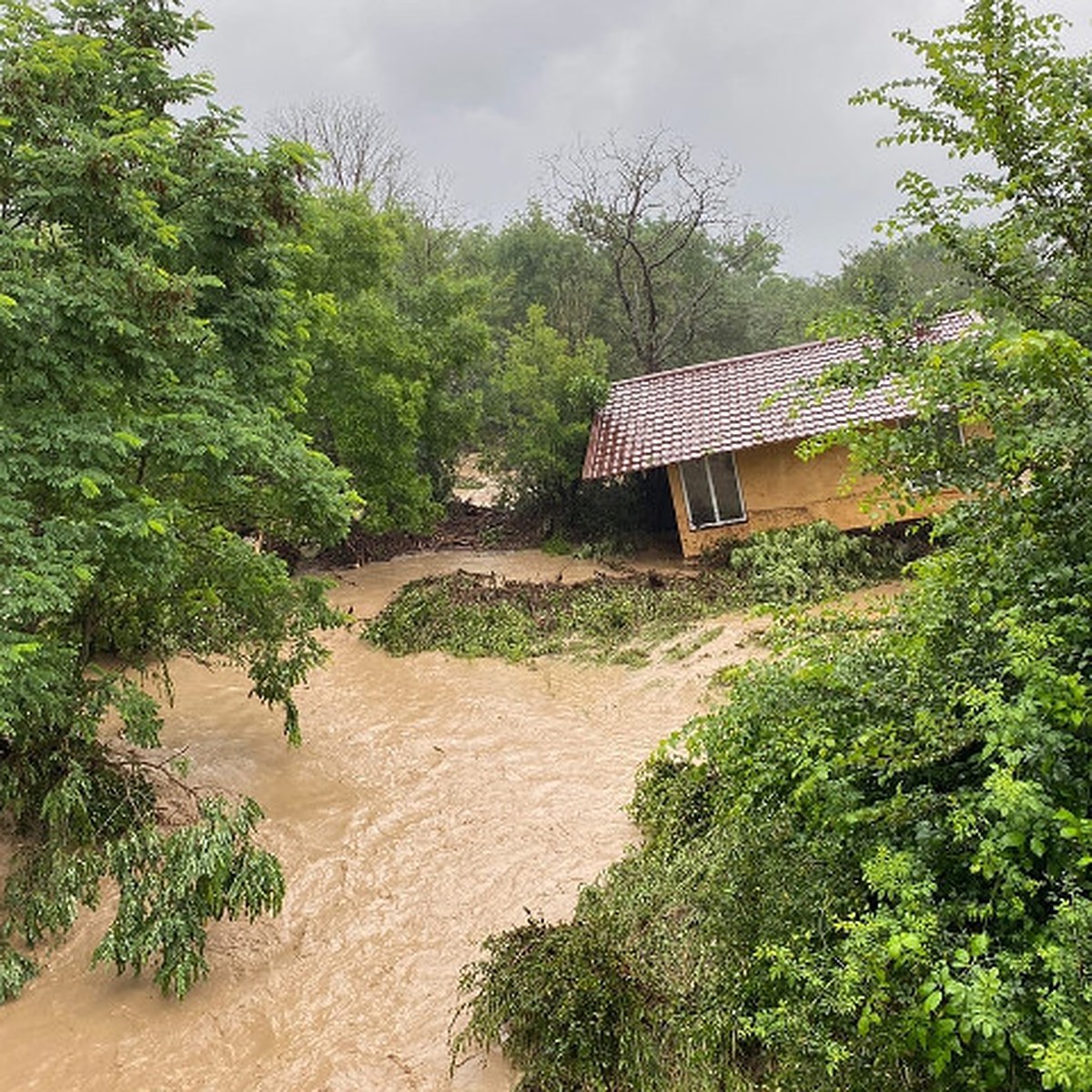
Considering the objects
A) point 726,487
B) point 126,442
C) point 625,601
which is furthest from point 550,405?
point 126,442

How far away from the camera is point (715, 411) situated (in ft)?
53.7

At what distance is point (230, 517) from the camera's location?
29.1 feet

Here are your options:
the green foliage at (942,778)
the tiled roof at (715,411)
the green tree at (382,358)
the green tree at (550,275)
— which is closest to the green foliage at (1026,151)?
the green foliage at (942,778)

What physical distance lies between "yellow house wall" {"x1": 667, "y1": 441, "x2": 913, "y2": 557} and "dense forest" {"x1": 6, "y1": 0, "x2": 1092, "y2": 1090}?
8475 millimetres

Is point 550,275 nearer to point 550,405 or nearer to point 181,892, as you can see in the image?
point 550,405

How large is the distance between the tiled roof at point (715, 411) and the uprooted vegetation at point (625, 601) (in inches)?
77.3

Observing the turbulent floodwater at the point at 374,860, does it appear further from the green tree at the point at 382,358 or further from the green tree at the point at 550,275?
the green tree at the point at 550,275

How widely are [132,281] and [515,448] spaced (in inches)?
514

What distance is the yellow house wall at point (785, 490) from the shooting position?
1530cm

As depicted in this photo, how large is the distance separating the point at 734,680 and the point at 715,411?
11.7 meters

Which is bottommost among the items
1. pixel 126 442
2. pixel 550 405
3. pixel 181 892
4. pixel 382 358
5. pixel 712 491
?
pixel 181 892

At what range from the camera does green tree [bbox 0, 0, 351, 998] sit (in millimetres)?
5922

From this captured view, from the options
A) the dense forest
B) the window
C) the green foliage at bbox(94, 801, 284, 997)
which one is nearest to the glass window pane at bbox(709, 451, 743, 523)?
the window

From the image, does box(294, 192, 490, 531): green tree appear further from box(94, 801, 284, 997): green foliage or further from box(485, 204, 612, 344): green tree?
box(485, 204, 612, 344): green tree
